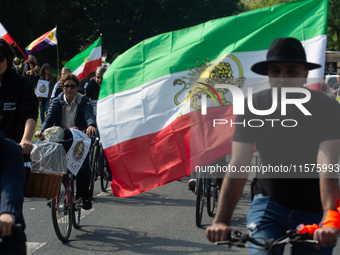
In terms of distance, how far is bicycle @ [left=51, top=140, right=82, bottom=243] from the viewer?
200 inches

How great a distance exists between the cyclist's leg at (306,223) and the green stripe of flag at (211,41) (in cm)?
258

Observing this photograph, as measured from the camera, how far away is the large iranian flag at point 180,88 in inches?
177

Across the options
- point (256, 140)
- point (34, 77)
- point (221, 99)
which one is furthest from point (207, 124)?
point (34, 77)

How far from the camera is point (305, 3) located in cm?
470

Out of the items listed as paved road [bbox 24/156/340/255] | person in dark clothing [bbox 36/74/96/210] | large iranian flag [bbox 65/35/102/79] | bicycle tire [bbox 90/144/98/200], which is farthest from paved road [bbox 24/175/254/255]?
large iranian flag [bbox 65/35/102/79]

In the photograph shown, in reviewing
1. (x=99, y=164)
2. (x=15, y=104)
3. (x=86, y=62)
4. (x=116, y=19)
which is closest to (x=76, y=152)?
(x=15, y=104)

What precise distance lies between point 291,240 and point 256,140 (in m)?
0.59

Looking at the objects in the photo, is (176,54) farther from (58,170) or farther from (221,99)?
(58,170)

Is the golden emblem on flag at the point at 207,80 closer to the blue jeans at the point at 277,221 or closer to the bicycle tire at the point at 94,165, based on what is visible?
the blue jeans at the point at 277,221

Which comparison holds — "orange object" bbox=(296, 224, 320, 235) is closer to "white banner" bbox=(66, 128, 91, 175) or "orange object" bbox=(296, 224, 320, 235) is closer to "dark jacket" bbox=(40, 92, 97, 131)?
"white banner" bbox=(66, 128, 91, 175)

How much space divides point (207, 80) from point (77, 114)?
2077 mm

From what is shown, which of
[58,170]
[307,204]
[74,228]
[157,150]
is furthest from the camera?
[74,228]

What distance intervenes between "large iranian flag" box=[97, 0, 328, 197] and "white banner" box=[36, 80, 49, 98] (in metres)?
9.08

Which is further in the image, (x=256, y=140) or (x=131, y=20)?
(x=131, y=20)
